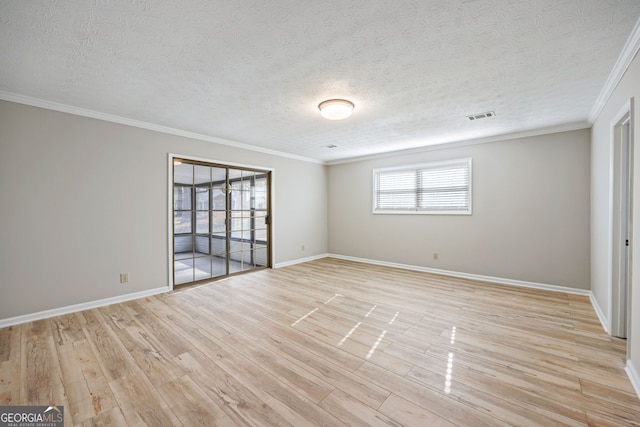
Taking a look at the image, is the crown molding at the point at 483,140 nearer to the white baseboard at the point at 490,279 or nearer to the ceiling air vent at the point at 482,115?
the ceiling air vent at the point at 482,115

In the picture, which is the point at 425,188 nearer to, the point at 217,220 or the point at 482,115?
the point at 482,115

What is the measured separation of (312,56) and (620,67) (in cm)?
267

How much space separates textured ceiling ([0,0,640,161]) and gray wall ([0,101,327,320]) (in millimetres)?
422

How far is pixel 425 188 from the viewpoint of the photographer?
5.36 metres

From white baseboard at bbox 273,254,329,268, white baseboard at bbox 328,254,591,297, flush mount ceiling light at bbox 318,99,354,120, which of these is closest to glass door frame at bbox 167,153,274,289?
white baseboard at bbox 273,254,329,268

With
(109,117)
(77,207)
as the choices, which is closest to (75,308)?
(77,207)

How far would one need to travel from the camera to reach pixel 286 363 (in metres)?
2.20

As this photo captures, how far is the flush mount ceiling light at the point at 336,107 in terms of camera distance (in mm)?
2963

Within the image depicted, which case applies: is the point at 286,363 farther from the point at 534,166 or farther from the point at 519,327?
the point at 534,166

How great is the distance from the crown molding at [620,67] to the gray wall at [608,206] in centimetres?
5

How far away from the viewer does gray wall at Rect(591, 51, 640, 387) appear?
6.32ft

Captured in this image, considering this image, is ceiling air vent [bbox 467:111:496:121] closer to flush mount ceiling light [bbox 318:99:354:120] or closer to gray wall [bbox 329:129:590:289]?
gray wall [bbox 329:129:590:289]

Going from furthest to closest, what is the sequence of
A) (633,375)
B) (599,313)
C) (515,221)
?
(515,221) → (599,313) → (633,375)

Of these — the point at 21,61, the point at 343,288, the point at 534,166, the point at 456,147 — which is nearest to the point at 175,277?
the point at 343,288
